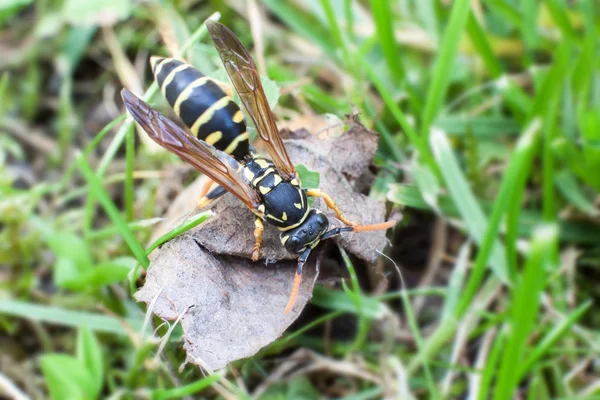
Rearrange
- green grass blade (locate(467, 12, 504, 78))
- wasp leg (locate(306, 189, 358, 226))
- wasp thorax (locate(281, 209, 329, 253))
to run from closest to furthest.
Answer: wasp thorax (locate(281, 209, 329, 253)) → wasp leg (locate(306, 189, 358, 226)) → green grass blade (locate(467, 12, 504, 78))

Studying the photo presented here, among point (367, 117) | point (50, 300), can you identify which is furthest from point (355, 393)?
point (50, 300)

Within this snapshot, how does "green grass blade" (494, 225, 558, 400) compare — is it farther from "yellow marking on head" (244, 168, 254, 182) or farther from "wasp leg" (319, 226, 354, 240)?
"yellow marking on head" (244, 168, 254, 182)

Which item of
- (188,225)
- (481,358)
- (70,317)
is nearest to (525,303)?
(481,358)

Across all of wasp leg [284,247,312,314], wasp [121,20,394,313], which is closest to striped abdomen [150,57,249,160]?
wasp [121,20,394,313]

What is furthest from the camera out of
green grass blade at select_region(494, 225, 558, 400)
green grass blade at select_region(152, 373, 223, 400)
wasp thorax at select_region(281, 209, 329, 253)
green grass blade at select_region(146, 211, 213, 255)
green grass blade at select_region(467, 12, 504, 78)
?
green grass blade at select_region(467, 12, 504, 78)

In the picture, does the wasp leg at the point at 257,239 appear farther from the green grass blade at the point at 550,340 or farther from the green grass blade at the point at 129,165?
the green grass blade at the point at 550,340

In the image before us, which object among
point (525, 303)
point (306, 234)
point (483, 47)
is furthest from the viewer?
point (483, 47)

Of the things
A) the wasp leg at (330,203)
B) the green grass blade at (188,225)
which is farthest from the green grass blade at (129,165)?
the wasp leg at (330,203)

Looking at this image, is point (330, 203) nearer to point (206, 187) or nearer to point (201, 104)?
point (206, 187)
